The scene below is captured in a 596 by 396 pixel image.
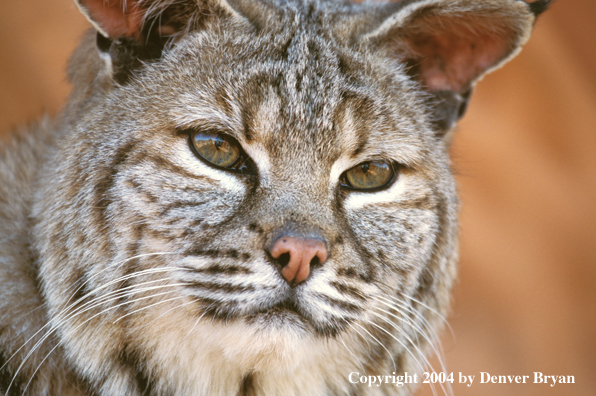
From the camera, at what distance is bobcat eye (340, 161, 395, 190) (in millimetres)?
2113

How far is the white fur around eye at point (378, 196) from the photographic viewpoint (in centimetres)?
207

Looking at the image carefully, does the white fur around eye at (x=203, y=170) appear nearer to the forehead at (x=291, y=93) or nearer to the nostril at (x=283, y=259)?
the forehead at (x=291, y=93)

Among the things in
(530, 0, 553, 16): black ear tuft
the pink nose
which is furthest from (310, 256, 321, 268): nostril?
(530, 0, 553, 16): black ear tuft

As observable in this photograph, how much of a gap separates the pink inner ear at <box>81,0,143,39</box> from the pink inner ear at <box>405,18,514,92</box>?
1019 mm

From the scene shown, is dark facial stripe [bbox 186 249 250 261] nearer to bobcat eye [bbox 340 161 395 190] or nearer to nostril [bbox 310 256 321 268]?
nostril [bbox 310 256 321 268]

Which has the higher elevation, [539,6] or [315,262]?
[539,6]

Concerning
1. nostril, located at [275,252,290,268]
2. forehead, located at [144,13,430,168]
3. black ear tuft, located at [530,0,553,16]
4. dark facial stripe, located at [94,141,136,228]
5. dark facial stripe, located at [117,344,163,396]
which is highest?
black ear tuft, located at [530,0,553,16]

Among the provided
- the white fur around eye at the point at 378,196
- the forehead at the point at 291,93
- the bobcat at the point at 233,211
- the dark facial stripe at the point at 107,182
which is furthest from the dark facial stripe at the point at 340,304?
the dark facial stripe at the point at 107,182

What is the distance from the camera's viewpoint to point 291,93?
2.00 metres

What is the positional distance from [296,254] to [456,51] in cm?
121

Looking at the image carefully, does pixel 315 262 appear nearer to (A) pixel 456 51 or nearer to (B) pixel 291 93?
(B) pixel 291 93

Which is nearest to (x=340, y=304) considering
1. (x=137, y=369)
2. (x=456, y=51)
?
(x=137, y=369)

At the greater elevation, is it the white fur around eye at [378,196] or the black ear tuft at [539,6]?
the black ear tuft at [539,6]

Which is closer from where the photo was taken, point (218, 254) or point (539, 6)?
point (218, 254)
